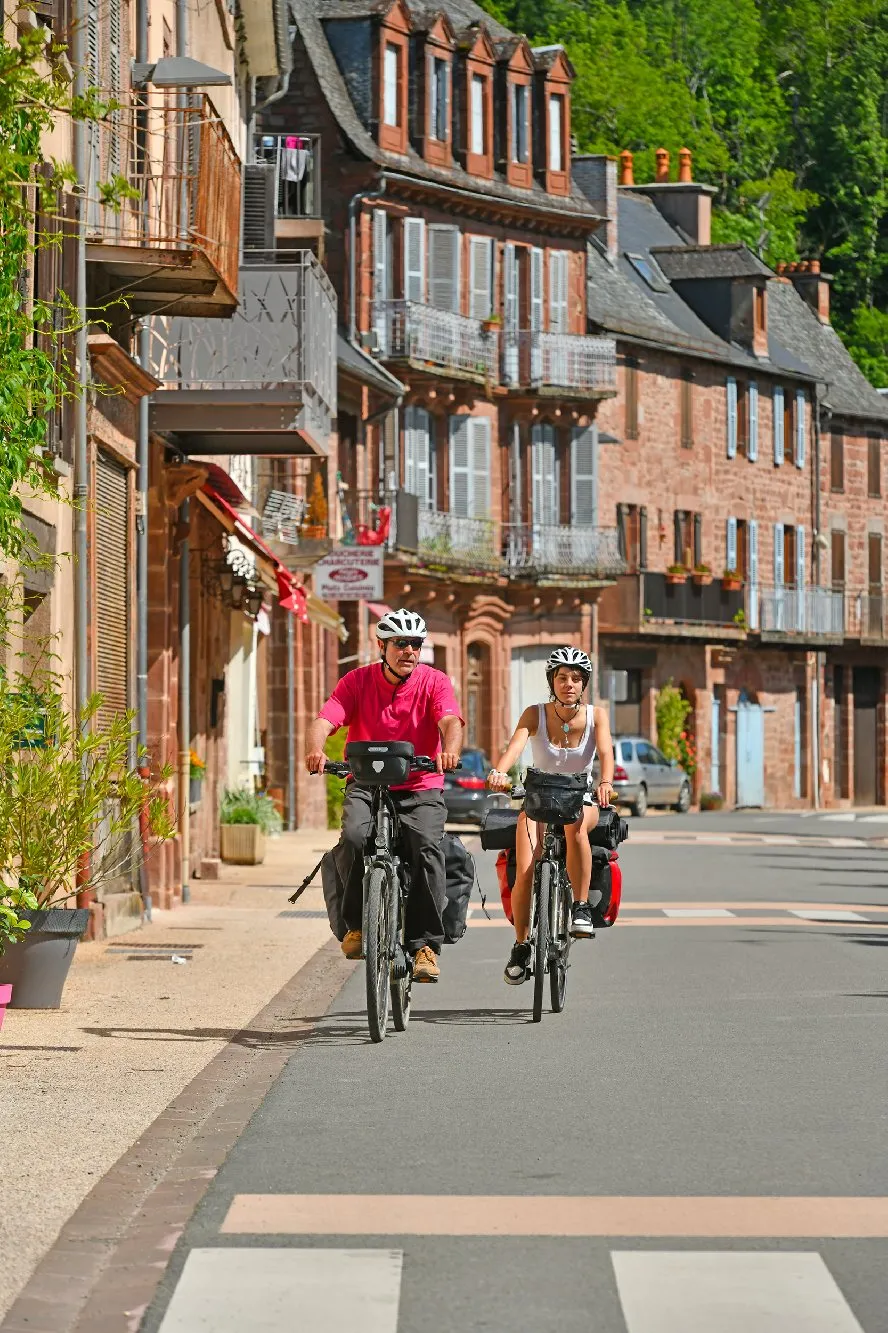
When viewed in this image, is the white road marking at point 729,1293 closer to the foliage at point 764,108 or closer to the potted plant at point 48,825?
the potted plant at point 48,825

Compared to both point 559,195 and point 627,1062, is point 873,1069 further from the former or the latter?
point 559,195

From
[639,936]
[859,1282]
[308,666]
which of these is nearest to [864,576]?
[308,666]

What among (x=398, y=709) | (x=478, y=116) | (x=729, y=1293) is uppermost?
(x=478, y=116)

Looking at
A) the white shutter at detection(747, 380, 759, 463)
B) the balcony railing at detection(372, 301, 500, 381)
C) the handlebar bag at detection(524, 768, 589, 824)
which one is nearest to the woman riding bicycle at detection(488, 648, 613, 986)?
the handlebar bag at detection(524, 768, 589, 824)

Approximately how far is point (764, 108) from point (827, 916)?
63081mm

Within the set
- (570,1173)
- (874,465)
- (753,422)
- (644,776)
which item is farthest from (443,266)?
(570,1173)

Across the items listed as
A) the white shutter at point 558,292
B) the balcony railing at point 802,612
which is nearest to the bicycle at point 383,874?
the white shutter at point 558,292

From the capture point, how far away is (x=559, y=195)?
178 ft

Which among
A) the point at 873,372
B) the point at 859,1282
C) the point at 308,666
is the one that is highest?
the point at 873,372

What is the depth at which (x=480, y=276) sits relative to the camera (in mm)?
52594

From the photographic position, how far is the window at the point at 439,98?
167 feet

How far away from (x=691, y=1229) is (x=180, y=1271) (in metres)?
1.39

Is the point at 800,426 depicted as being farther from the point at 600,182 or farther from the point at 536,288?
the point at 536,288

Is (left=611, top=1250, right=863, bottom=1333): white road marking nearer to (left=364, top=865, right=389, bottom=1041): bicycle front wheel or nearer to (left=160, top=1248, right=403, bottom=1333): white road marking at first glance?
(left=160, top=1248, right=403, bottom=1333): white road marking
